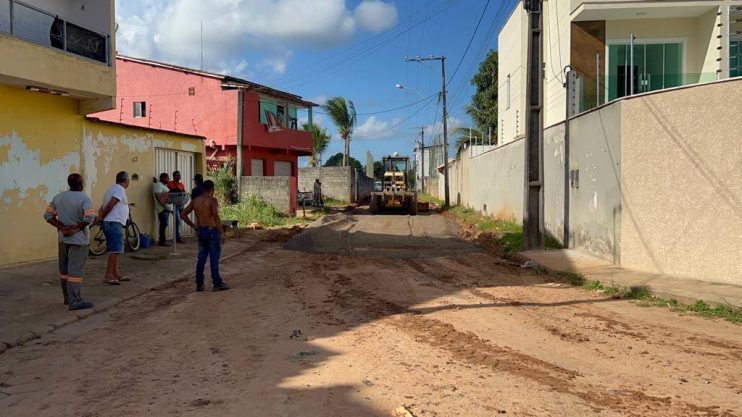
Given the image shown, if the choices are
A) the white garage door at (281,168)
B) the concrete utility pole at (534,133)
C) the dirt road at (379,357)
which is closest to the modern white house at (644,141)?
the concrete utility pole at (534,133)

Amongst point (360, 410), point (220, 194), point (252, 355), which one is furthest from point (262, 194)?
point (360, 410)

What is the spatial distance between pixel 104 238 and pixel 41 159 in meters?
2.18

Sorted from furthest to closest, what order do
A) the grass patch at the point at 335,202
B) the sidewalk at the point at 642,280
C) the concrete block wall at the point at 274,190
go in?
the grass patch at the point at 335,202 < the concrete block wall at the point at 274,190 < the sidewalk at the point at 642,280

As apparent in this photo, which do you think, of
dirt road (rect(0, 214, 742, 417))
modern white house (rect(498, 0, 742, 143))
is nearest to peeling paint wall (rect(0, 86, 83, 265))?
dirt road (rect(0, 214, 742, 417))

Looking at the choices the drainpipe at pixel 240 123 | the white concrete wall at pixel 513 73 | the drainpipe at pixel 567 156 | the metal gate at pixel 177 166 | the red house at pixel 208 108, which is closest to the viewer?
the drainpipe at pixel 567 156

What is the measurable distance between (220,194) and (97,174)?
12.3 m

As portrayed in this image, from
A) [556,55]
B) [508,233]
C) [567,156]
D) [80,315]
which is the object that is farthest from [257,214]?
[80,315]

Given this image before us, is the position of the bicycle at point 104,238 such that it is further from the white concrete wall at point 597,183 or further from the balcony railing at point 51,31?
the white concrete wall at point 597,183

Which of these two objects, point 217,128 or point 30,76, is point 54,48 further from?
point 217,128

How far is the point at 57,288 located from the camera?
8727mm

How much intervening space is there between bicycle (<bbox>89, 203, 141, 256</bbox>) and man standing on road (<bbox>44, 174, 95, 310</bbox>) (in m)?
4.54

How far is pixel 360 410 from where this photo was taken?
409 cm

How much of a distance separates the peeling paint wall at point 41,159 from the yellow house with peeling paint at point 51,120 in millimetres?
18

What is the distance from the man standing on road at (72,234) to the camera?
7359 millimetres
